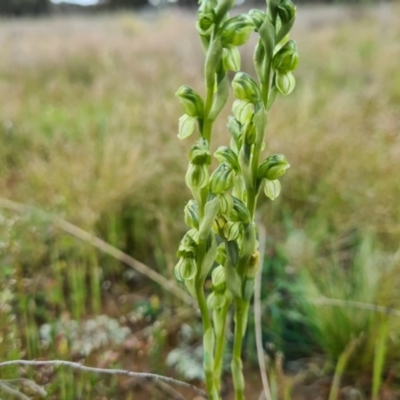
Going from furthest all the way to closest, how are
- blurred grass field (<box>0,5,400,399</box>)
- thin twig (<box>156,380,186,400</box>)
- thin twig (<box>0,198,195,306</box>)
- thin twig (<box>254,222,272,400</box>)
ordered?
thin twig (<box>0,198,195,306</box>), blurred grass field (<box>0,5,400,399</box>), thin twig (<box>156,380,186,400</box>), thin twig (<box>254,222,272,400</box>)

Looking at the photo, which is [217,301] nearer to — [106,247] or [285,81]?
[285,81]

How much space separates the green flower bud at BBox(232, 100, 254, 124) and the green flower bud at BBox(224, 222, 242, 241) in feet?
0.53

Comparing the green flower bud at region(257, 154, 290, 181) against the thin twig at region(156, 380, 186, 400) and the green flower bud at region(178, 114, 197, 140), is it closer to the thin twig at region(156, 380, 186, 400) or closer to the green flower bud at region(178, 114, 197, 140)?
the green flower bud at region(178, 114, 197, 140)

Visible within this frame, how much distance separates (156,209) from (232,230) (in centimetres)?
128

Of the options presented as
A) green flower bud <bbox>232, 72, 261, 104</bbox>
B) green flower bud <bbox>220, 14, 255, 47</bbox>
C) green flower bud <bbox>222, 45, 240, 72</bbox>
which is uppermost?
green flower bud <bbox>220, 14, 255, 47</bbox>

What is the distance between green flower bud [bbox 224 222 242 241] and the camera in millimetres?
678

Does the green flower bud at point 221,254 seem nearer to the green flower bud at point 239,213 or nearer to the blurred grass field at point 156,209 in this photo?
the green flower bud at point 239,213

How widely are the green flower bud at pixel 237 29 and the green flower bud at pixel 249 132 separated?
119 mm

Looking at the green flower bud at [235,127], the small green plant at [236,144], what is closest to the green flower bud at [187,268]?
the small green plant at [236,144]

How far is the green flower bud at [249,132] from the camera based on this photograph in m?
0.67

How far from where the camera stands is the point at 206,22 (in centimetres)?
64

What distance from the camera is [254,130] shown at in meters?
0.67

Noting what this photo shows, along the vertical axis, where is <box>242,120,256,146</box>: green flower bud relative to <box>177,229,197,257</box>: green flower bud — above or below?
above

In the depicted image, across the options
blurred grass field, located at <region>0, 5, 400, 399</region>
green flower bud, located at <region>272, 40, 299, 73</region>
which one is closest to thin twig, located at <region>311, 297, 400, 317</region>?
blurred grass field, located at <region>0, 5, 400, 399</region>
